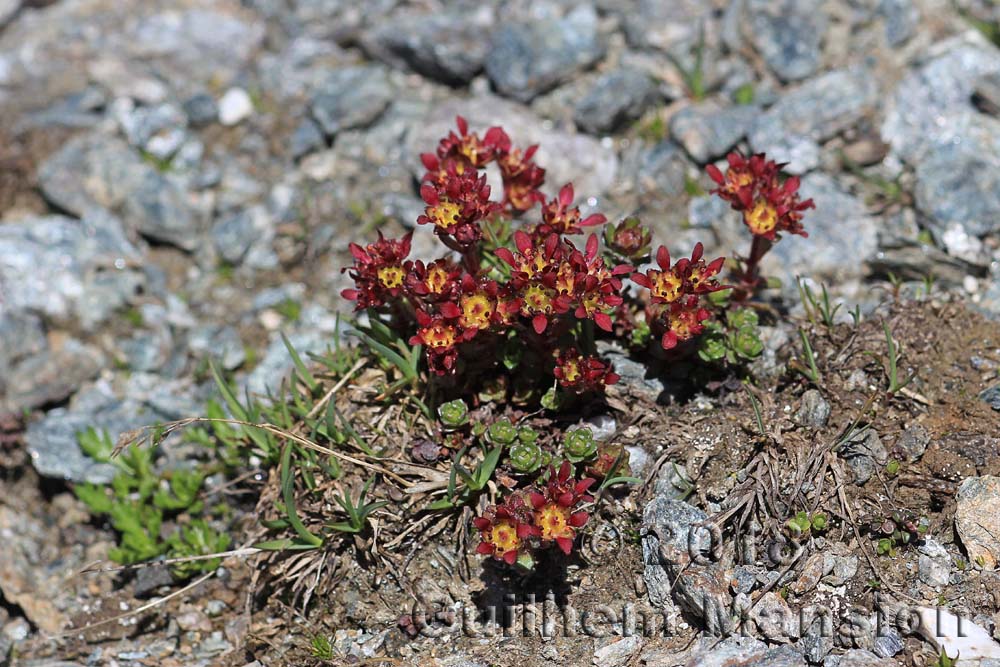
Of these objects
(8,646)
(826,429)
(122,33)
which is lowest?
(8,646)

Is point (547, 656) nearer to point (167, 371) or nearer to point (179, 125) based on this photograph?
point (167, 371)

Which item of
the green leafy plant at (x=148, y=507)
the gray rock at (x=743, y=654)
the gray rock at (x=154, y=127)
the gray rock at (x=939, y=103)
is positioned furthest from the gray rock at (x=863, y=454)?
the gray rock at (x=154, y=127)

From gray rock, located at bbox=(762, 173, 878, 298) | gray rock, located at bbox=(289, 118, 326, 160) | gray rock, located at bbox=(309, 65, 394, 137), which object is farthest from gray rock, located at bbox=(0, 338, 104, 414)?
gray rock, located at bbox=(762, 173, 878, 298)

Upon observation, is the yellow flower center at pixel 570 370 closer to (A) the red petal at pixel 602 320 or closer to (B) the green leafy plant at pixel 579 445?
(B) the green leafy plant at pixel 579 445

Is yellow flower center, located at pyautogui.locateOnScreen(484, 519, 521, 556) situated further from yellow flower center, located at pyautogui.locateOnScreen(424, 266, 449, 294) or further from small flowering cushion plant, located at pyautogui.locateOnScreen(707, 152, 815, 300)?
small flowering cushion plant, located at pyautogui.locateOnScreen(707, 152, 815, 300)

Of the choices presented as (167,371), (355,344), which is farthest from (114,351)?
(355,344)

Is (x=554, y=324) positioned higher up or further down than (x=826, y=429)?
higher up

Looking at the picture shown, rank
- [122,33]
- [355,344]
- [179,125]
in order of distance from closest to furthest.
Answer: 1. [355,344]
2. [179,125]
3. [122,33]
